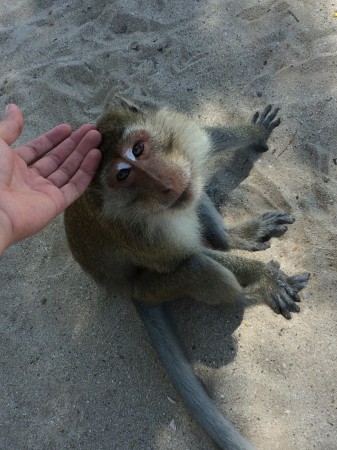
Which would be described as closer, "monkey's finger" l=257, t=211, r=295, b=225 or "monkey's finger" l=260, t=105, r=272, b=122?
"monkey's finger" l=257, t=211, r=295, b=225

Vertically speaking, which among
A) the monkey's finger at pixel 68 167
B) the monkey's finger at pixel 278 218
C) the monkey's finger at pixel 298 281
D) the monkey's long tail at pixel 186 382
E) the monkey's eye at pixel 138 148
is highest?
the monkey's eye at pixel 138 148

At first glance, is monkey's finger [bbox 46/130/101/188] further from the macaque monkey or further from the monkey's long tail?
the monkey's long tail

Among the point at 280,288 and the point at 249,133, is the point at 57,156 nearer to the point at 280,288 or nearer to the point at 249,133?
the point at 249,133

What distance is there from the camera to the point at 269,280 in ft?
11.5

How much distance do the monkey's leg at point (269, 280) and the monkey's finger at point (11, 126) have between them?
5.12 feet

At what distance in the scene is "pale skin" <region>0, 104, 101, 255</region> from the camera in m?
2.60

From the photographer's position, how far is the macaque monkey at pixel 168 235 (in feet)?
8.95

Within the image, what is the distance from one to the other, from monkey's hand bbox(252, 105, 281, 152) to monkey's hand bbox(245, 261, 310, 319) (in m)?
1.17

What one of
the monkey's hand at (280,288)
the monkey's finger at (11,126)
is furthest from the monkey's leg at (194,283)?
the monkey's finger at (11,126)

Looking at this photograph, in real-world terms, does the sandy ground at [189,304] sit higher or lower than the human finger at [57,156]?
lower

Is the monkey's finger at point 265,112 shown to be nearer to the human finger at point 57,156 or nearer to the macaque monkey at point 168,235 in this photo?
the macaque monkey at point 168,235

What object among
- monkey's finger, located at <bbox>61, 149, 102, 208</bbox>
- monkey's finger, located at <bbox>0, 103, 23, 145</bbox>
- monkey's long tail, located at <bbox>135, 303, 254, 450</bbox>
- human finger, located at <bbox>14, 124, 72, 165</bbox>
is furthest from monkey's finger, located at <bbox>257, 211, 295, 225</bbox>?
monkey's finger, located at <bbox>0, 103, 23, 145</bbox>

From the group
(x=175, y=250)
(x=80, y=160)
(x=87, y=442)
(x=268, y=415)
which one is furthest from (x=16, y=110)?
Answer: (x=268, y=415)

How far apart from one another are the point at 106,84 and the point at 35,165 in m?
2.15
